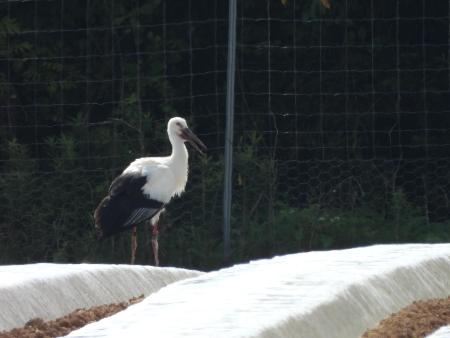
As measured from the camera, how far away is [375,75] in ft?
31.2

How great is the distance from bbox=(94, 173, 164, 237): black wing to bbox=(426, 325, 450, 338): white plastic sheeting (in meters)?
5.30

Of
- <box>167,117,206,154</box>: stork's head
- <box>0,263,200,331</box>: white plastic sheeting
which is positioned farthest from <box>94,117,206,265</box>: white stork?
<box>0,263,200,331</box>: white plastic sheeting

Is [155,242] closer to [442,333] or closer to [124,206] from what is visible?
[124,206]

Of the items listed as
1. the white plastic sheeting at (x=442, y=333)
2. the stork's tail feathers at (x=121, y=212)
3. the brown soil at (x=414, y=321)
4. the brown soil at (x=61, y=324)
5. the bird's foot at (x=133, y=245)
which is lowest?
the bird's foot at (x=133, y=245)

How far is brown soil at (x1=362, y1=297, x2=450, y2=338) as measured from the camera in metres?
3.68

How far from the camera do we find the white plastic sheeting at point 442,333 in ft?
11.3

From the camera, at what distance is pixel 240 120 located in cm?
937

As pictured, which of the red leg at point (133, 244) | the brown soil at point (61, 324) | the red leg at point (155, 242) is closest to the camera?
the brown soil at point (61, 324)

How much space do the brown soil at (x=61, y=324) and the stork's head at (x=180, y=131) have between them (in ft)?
14.5

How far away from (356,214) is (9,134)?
2.41m

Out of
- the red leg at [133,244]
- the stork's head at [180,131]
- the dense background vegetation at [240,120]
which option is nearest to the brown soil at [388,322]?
the red leg at [133,244]

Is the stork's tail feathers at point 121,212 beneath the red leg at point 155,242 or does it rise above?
above

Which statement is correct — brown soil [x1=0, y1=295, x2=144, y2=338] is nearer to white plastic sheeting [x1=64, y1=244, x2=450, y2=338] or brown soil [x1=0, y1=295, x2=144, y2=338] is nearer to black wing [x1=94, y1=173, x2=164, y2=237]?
white plastic sheeting [x1=64, y1=244, x2=450, y2=338]

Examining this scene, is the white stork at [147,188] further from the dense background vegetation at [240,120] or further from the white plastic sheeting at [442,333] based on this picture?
the white plastic sheeting at [442,333]
